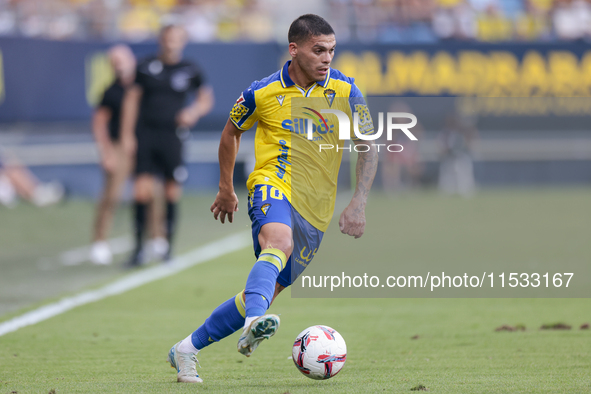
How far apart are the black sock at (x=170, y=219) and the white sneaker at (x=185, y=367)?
5327 mm

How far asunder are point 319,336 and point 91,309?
10.7 ft

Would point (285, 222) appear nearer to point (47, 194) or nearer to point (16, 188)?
point (16, 188)

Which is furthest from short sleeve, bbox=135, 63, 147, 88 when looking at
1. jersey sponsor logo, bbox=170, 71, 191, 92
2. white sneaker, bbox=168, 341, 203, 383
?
white sneaker, bbox=168, 341, 203, 383

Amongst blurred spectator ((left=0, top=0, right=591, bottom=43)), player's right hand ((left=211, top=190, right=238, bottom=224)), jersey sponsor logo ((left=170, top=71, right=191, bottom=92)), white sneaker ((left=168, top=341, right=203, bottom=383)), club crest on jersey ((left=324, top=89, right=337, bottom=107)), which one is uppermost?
blurred spectator ((left=0, top=0, right=591, bottom=43))

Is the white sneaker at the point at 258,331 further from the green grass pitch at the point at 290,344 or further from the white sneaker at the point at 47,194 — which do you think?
the white sneaker at the point at 47,194

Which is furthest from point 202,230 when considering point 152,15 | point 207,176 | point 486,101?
point 486,101

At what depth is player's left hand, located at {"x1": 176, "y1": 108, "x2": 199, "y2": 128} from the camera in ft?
30.6

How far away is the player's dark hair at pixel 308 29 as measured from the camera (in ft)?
13.8

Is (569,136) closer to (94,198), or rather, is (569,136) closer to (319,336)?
(94,198)

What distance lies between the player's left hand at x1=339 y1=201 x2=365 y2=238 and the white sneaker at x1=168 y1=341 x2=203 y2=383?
1.06 metres

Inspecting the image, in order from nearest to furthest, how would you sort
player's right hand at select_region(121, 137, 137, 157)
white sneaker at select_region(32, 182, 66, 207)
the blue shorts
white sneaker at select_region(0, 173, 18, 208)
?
the blue shorts
player's right hand at select_region(121, 137, 137, 157)
white sneaker at select_region(0, 173, 18, 208)
white sneaker at select_region(32, 182, 66, 207)

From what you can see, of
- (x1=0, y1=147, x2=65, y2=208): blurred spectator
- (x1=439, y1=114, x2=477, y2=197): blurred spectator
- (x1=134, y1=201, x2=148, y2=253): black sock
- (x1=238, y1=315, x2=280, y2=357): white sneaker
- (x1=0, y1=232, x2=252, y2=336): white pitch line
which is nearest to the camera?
(x1=238, y1=315, x2=280, y2=357): white sneaker

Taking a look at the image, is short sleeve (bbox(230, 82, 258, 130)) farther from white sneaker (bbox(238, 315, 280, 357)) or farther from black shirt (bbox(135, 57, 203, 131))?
black shirt (bbox(135, 57, 203, 131))

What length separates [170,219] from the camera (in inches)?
373
